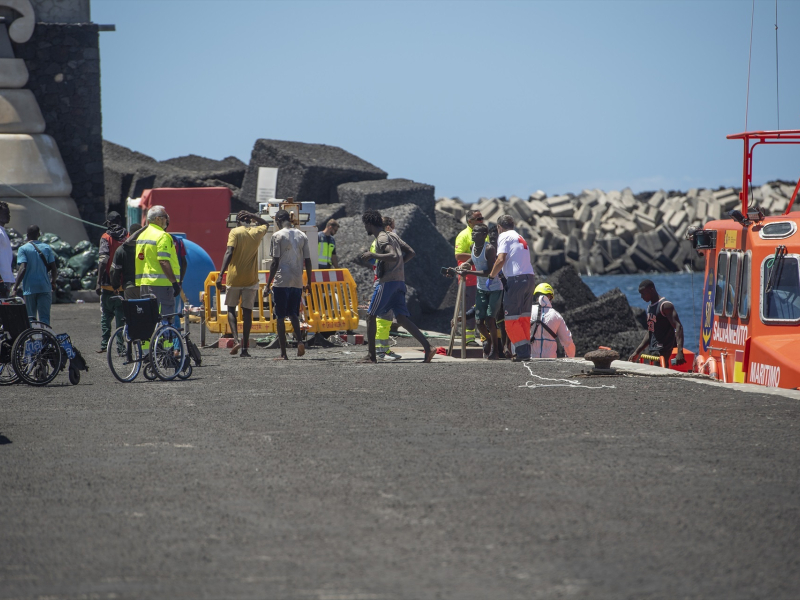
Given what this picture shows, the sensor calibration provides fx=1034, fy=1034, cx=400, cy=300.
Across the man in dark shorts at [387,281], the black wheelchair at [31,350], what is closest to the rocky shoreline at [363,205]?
the man in dark shorts at [387,281]

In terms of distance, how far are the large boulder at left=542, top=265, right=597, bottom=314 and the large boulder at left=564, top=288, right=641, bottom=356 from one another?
7.93 ft

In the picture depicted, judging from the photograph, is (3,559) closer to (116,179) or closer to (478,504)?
(478,504)

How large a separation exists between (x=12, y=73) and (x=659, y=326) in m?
21.7

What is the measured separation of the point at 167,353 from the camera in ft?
37.0

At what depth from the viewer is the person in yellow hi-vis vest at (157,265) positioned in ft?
39.9

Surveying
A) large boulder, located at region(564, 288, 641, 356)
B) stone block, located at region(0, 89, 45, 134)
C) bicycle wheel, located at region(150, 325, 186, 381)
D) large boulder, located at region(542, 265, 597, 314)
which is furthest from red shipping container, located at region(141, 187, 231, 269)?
bicycle wheel, located at region(150, 325, 186, 381)

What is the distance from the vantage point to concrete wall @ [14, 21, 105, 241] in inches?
1163

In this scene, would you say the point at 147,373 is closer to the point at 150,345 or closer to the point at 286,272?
the point at 150,345

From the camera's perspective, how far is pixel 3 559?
4.71 metres

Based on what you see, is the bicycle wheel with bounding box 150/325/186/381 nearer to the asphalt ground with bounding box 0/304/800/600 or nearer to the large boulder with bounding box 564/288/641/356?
→ the asphalt ground with bounding box 0/304/800/600

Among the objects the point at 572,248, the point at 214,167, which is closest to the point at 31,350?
the point at 214,167

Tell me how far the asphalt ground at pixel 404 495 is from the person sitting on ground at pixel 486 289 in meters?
3.73

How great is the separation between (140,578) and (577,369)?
7858mm

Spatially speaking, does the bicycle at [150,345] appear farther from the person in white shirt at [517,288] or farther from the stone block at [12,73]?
the stone block at [12,73]
